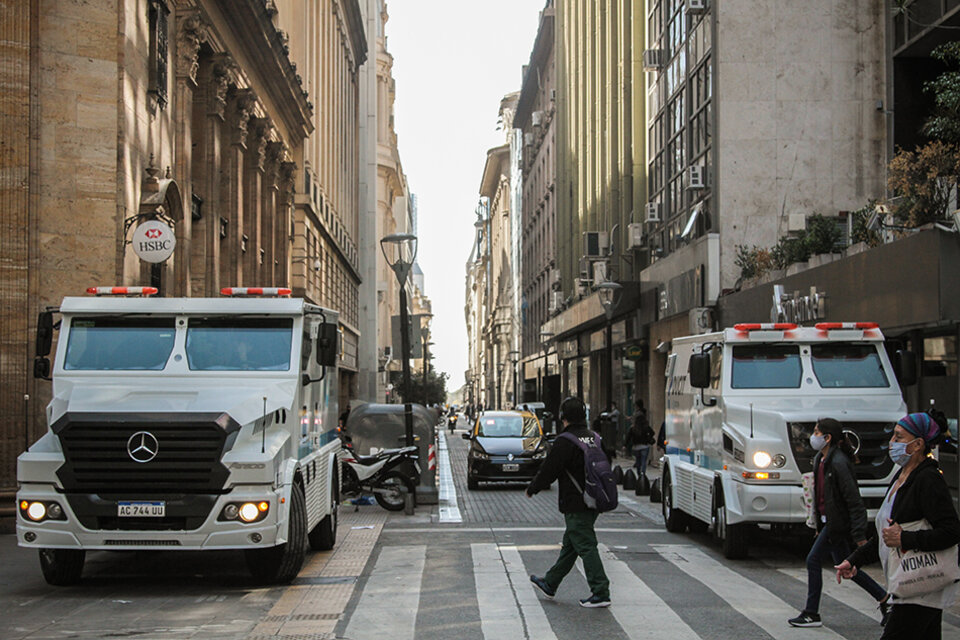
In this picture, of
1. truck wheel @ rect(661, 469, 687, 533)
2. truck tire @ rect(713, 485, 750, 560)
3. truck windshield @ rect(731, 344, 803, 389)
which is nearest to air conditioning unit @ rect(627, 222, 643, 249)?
truck wheel @ rect(661, 469, 687, 533)

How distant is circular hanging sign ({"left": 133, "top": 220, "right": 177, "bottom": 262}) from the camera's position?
1714 cm

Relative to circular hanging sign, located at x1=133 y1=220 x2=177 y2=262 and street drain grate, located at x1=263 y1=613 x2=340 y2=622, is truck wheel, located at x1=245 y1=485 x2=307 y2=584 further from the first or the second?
circular hanging sign, located at x1=133 y1=220 x2=177 y2=262

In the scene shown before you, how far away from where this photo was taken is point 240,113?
3047 centimetres

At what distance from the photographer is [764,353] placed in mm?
14234

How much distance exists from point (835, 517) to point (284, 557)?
5225 millimetres

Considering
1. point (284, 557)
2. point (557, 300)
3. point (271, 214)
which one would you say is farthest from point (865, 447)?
point (557, 300)

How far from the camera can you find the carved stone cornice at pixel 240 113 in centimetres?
3014

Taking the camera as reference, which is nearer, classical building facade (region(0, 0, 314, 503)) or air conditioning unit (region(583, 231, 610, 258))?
classical building facade (region(0, 0, 314, 503))

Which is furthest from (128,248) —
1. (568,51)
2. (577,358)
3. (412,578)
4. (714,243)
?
(568,51)

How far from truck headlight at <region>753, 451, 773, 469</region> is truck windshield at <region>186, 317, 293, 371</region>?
17.1 feet

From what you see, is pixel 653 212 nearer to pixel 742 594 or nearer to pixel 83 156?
pixel 83 156

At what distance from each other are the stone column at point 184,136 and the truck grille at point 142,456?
1263cm

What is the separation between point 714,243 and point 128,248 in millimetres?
14617

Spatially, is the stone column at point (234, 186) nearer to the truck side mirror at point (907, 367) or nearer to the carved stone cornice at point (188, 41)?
the carved stone cornice at point (188, 41)
